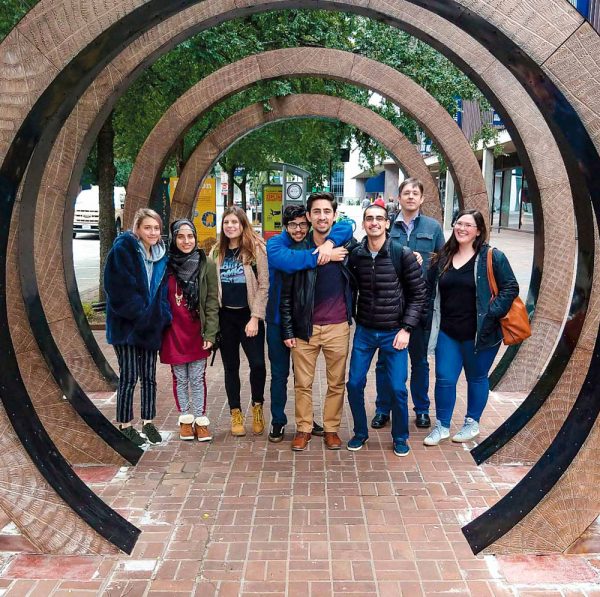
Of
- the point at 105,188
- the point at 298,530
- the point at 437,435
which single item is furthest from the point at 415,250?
the point at 105,188

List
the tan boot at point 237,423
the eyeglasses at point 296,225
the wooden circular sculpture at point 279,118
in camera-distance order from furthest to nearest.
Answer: the wooden circular sculpture at point 279,118 < the tan boot at point 237,423 < the eyeglasses at point 296,225

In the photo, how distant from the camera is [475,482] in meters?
4.47

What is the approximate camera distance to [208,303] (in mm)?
4992

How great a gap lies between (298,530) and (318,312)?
1.61m

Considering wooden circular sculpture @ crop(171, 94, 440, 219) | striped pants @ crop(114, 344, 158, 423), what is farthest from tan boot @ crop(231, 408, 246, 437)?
wooden circular sculpture @ crop(171, 94, 440, 219)

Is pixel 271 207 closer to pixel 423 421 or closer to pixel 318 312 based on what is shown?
pixel 423 421

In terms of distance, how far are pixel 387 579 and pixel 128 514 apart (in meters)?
1.66

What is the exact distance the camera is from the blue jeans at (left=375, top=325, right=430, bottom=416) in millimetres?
5375

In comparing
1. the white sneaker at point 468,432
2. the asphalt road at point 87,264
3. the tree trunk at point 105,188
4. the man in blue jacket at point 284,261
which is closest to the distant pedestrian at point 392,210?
the man in blue jacket at point 284,261

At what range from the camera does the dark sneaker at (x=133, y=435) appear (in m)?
5.09

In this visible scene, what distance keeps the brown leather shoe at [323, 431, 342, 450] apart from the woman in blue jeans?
2.28 feet

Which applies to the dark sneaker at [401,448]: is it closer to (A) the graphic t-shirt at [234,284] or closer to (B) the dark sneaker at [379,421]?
(B) the dark sneaker at [379,421]

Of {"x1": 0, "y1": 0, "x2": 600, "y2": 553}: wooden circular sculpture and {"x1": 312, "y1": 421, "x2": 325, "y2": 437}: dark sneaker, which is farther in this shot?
{"x1": 312, "y1": 421, "x2": 325, "y2": 437}: dark sneaker

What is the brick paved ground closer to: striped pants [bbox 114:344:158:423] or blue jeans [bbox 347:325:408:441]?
blue jeans [bbox 347:325:408:441]
